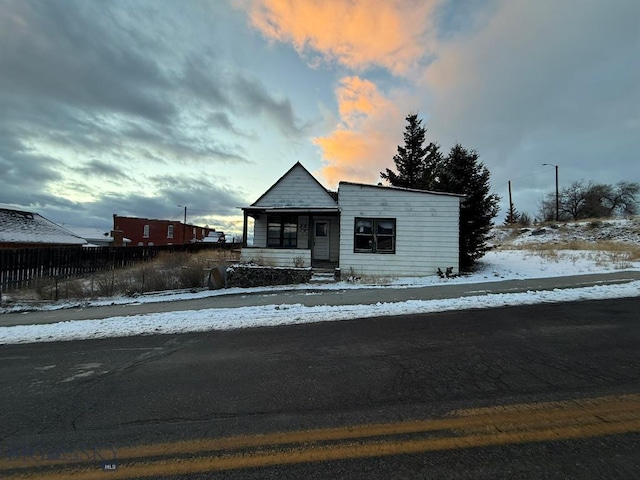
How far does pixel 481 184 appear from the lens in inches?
681

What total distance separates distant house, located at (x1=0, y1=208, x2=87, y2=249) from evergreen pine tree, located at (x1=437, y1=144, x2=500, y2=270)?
3097cm

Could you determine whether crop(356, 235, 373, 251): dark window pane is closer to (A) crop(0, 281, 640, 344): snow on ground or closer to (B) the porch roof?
(B) the porch roof

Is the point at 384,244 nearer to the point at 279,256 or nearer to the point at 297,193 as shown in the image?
the point at 279,256

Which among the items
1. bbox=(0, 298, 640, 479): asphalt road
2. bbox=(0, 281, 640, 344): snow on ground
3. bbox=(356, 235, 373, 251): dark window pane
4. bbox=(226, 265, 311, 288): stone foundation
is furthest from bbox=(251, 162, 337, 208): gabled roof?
bbox=(0, 298, 640, 479): asphalt road

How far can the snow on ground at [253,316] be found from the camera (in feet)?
24.4

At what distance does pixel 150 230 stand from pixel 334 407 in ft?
224

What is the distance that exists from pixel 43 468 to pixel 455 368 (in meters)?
4.29

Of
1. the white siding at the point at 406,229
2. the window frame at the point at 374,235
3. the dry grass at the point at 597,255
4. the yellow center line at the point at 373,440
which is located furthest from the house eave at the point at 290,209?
the yellow center line at the point at 373,440

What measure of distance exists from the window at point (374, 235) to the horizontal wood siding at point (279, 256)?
8.00 ft

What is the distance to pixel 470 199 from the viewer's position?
17.2m

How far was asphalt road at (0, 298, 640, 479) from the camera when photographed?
8.75 ft

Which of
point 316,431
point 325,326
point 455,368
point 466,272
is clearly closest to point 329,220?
point 466,272

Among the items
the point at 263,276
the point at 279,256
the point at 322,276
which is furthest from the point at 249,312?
the point at 279,256

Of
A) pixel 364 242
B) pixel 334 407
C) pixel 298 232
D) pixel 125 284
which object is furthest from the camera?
pixel 298 232
